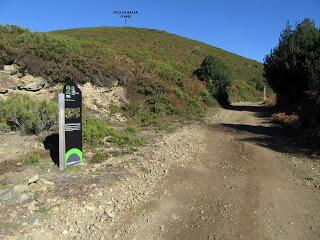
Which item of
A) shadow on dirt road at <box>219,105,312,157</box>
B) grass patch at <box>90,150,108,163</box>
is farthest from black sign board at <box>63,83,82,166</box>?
shadow on dirt road at <box>219,105,312,157</box>

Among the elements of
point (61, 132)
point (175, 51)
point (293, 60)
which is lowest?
point (61, 132)

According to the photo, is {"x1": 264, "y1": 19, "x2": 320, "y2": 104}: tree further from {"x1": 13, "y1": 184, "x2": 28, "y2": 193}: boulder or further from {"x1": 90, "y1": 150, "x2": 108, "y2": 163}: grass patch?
{"x1": 13, "y1": 184, "x2": 28, "y2": 193}: boulder

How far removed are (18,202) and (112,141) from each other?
188 inches

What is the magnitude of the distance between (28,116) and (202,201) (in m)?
6.13

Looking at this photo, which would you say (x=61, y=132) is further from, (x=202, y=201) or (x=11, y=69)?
(x=11, y=69)

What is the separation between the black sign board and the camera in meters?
8.39

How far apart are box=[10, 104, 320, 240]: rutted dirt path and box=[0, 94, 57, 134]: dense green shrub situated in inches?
124

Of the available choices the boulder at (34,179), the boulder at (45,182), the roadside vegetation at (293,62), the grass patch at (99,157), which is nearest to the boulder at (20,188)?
the boulder at (34,179)

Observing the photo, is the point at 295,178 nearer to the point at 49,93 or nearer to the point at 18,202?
the point at 18,202

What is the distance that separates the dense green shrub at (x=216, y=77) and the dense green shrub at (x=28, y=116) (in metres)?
21.4

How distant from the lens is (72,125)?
8562 millimetres

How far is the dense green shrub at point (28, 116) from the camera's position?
1055 centimetres

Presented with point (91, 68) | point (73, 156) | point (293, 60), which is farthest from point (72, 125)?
point (293, 60)

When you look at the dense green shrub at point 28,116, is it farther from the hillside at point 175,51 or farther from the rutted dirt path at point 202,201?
the hillside at point 175,51
